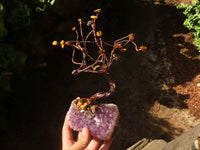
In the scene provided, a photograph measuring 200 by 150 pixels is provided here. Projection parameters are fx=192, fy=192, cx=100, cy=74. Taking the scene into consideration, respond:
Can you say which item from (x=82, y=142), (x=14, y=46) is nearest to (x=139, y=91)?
(x=82, y=142)

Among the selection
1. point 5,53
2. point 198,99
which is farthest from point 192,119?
point 5,53

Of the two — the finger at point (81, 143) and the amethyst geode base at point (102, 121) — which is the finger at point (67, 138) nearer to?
the amethyst geode base at point (102, 121)

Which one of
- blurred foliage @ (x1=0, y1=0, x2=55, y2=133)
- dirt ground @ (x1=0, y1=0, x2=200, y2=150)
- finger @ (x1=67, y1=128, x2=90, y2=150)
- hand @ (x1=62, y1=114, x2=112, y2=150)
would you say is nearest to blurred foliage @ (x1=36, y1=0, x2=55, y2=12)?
blurred foliage @ (x1=0, y1=0, x2=55, y2=133)

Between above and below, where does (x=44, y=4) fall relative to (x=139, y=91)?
above

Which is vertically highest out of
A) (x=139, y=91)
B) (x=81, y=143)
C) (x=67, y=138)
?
(x=81, y=143)

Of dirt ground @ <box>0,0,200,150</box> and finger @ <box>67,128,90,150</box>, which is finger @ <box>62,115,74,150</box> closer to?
finger @ <box>67,128,90,150</box>

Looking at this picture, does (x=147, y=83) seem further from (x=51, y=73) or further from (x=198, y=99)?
(x=51, y=73)

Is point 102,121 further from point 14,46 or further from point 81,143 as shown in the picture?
point 14,46
